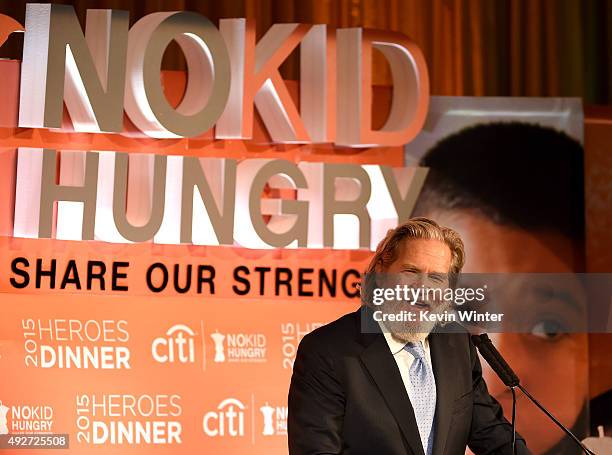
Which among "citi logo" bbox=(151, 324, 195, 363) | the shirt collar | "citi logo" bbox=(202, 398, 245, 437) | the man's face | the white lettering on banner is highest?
the white lettering on banner

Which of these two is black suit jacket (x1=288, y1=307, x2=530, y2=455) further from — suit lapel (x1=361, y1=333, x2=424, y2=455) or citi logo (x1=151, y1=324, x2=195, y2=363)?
citi logo (x1=151, y1=324, x2=195, y2=363)

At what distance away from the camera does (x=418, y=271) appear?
5.94 feet

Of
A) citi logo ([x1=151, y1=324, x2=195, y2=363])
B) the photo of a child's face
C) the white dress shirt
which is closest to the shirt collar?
the white dress shirt

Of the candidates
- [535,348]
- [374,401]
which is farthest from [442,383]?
[535,348]

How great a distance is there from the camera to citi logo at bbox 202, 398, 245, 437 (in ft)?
11.5

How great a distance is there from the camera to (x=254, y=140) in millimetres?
3645

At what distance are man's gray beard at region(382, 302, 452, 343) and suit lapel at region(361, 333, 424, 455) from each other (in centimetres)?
3

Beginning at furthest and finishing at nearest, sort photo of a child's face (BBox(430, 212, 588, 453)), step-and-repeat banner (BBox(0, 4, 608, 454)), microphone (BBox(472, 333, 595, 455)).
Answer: photo of a child's face (BBox(430, 212, 588, 453)) → step-and-repeat banner (BBox(0, 4, 608, 454)) → microphone (BBox(472, 333, 595, 455))

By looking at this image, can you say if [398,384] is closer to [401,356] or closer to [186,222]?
[401,356]

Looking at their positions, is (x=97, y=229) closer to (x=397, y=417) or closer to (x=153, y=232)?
(x=153, y=232)

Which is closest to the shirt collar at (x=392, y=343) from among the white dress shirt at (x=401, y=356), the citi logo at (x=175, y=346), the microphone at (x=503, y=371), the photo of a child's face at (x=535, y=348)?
the white dress shirt at (x=401, y=356)

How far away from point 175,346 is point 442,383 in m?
1.81

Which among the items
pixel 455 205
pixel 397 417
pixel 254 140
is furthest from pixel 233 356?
pixel 397 417

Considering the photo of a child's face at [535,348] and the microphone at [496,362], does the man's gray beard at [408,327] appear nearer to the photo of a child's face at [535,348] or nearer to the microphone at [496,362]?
the microphone at [496,362]
